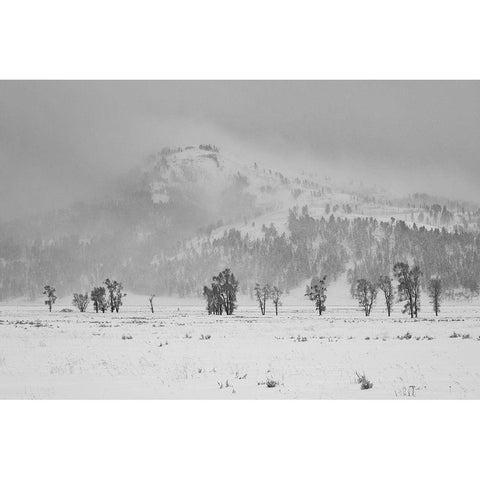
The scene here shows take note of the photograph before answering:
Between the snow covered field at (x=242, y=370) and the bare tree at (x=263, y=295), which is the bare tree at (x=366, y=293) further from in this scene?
the snow covered field at (x=242, y=370)

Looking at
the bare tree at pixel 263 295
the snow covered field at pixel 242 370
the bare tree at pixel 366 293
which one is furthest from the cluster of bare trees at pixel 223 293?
the snow covered field at pixel 242 370

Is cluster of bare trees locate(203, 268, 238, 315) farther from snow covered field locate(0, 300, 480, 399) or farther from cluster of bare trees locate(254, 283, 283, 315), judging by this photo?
snow covered field locate(0, 300, 480, 399)

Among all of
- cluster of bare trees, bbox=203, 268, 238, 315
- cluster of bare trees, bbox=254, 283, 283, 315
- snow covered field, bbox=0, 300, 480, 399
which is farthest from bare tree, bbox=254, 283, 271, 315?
snow covered field, bbox=0, 300, 480, 399

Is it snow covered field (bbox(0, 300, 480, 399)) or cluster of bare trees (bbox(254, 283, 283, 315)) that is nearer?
snow covered field (bbox(0, 300, 480, 399))

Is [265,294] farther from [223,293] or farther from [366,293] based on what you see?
[366,293]

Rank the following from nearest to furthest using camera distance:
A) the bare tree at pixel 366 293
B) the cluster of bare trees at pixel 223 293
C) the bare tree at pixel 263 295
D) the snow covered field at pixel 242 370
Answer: the snow covered field at pixel 242 370
the bare tree at pixel 366 293
the cluster of bare trees at pixel 223 293
the bare tree at pixel 263 295

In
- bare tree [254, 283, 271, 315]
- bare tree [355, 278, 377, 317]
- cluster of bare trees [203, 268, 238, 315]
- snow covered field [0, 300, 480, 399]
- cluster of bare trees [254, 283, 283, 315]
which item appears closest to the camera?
snow covered field [0, 300, 480, 399]

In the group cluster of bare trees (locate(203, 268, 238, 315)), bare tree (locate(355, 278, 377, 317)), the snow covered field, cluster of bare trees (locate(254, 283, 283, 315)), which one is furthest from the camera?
cluster of bare trees (locate(254, 283, 283, 315))

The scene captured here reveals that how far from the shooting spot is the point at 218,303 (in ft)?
297

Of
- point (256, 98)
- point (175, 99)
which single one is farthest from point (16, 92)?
point (256, 98)

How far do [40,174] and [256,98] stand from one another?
84.2ft

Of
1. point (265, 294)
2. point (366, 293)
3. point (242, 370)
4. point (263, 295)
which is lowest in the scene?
point (242, 370)

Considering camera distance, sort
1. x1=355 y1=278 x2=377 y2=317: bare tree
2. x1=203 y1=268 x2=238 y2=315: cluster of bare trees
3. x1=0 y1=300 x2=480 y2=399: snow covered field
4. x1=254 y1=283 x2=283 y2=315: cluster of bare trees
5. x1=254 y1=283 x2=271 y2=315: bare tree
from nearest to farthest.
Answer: x1=0 y1=300 x2=480 y2=399: snow covered field < x1=355 y1=278 x2=377 y2=317: bare tree < x1=203 y1=268 x2=238 y2=315: cluster of bare trees < x1=254 y1=283 x2=271 y2=315: bare tree < x1=254 y1=283 x2=283 y2=315: cluster of bare trees

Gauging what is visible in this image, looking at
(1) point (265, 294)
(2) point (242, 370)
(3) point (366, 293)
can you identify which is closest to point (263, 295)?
(1) point (265, 294)
